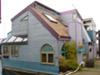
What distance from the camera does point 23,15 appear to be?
21609mm

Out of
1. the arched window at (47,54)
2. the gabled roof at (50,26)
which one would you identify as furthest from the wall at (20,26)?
the arched window at (47,54)

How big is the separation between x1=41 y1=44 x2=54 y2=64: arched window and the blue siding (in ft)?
1.58

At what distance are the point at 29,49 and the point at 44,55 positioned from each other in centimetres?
266

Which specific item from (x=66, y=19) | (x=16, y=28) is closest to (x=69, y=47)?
(x=66, y=19)

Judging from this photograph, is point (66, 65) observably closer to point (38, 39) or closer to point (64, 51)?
point (64, 51)

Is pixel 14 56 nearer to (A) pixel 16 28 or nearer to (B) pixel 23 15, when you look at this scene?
(A) pixel 16 28

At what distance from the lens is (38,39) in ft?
61.7

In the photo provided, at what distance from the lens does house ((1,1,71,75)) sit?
17062mm

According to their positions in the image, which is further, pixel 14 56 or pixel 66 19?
pixel 66 19

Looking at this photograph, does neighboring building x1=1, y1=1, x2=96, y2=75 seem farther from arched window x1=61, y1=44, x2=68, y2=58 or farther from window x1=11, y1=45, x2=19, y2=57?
arched window x1=61, y1=44, x2=68, y2=58

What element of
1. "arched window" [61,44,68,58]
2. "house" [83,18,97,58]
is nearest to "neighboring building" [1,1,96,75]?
"arched window" [61,44,68,58]

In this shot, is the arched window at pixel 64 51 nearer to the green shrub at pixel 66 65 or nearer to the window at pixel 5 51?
the green shrub at pixel 66 65

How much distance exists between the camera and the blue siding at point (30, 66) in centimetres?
1701

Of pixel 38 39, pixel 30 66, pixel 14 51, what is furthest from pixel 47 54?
pixel 14 51
